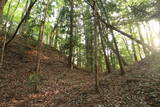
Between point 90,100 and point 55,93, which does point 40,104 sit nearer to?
point 55,93

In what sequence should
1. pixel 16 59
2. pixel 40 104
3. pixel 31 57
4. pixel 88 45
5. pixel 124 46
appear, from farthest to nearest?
1. pixel 124 46
2. pixel 88 45
3. pixel 31 57
4. pixel 16 59
5. pixel 40 104

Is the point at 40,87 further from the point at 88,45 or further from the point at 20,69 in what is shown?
the point at 88,45

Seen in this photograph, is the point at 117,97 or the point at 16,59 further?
the point at 16,59

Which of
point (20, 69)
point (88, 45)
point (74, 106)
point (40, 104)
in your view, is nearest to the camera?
point (74, 106)

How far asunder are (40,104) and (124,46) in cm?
2573

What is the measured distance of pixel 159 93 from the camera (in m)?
6.28

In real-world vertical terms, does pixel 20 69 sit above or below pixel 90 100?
above

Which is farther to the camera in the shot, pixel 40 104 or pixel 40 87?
pixel 40 87

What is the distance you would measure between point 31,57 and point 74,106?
38.3ft

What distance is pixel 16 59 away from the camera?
15.2 meters

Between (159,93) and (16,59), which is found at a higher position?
(16,59)

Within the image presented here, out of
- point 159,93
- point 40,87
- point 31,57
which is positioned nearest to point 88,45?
point 31,57

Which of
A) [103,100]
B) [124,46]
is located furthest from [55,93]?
[124,46]

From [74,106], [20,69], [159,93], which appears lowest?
[74,106]
